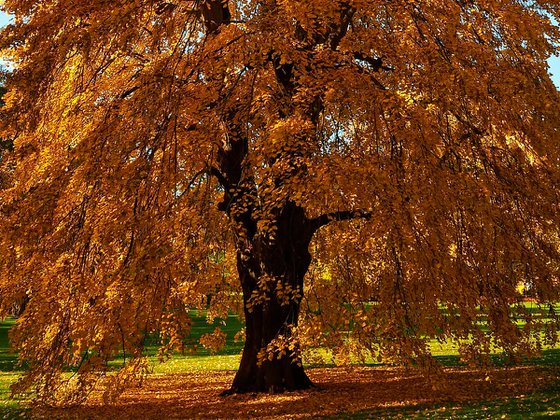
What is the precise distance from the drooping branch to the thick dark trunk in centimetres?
15

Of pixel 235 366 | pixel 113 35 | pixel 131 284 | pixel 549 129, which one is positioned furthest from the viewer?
pixel 235 366

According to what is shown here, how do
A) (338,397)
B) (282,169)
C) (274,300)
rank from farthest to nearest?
(338,397) → (274,300) → (282,169)

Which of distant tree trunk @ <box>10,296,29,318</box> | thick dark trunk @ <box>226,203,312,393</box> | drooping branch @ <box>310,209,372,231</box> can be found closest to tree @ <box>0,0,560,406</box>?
drooping branch @ <box>310,209,372,231</box>

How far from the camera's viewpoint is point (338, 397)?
1109 centimetres

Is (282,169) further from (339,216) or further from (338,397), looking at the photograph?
(338,397)

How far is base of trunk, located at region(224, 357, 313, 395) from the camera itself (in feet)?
36.5

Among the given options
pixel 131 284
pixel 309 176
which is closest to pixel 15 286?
pixel 131 284

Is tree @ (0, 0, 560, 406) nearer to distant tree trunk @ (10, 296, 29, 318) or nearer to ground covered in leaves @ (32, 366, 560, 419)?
distant tree trunk @ (10, 296, 29, 318)

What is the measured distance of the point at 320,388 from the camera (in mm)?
11906

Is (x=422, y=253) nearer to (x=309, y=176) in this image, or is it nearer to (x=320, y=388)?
(x=309, y=176)

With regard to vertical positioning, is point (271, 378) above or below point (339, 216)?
below

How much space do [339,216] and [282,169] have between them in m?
0.95

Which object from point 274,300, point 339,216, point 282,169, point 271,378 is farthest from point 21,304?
point 339,216

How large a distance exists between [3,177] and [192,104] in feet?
41.7
